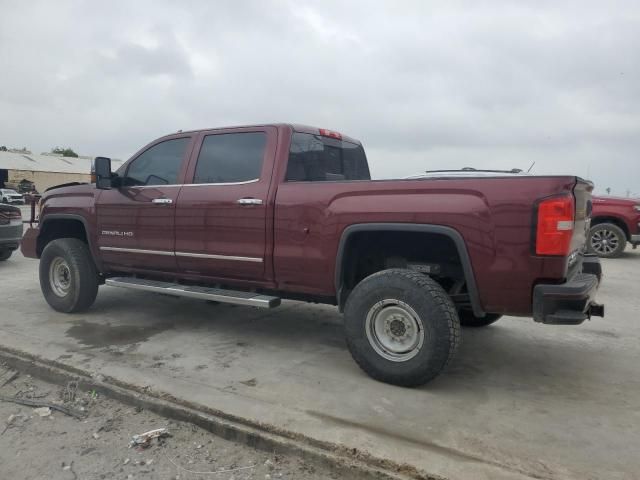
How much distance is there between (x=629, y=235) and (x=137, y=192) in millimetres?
9903

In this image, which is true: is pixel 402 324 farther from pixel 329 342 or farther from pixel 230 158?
pixel 230 158

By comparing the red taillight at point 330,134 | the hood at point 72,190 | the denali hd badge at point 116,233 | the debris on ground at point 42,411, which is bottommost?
the debris on ground at point 42,411

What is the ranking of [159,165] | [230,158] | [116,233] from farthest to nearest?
[116,233] → [159,165] → [230,158]

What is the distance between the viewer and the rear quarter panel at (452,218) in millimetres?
3178

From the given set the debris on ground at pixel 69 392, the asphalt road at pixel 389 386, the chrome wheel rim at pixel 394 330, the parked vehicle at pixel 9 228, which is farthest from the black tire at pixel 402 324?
the parked vehicle at pixel 9 228

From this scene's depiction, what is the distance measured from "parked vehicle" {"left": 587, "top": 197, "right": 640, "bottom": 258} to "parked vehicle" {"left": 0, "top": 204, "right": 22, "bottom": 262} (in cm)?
1100

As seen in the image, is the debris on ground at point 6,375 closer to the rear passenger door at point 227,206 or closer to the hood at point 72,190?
the rear passenger door at point 227,206

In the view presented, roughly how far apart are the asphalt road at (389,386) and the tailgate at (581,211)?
1.05 meters

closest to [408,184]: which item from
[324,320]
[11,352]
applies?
[324,320]

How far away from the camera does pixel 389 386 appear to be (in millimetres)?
3633

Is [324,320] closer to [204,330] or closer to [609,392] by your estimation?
[204,330]

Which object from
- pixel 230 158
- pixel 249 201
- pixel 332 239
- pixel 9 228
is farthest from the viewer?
pixel 9 228

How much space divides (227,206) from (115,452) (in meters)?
2.17

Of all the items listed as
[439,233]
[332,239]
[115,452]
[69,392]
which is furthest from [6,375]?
[439,233]
